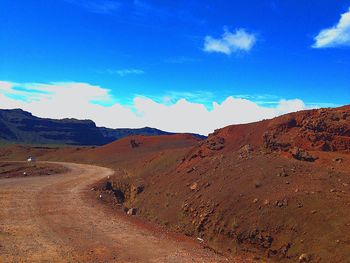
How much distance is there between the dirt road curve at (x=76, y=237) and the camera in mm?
14984

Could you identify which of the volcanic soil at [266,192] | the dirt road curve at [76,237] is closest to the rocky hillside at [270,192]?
the volcanic soil at [266,192]

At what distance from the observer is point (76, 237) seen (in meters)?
17.6

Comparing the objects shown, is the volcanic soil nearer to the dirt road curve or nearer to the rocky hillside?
the rocky hillside

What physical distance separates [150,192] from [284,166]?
33.3 ft

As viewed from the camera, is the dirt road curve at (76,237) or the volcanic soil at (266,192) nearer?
the volcanic soil at (266,192)

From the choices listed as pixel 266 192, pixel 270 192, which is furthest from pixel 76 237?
pixel 270 192

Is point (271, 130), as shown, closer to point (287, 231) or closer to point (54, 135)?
point (287, 231)

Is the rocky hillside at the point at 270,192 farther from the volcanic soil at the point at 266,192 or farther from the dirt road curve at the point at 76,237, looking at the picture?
the dirt road curve at the point at 76,237

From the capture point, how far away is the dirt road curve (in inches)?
590

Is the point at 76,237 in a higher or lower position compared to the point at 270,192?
lower

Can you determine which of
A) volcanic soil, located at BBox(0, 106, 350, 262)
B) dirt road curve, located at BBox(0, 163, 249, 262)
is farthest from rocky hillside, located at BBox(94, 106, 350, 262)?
dirt road curve, located at BBox(0, 163, 249, 262)

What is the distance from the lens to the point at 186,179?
24.9 m

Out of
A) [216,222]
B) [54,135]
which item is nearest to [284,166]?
[216,222]

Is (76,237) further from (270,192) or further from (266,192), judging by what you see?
(270,192)
